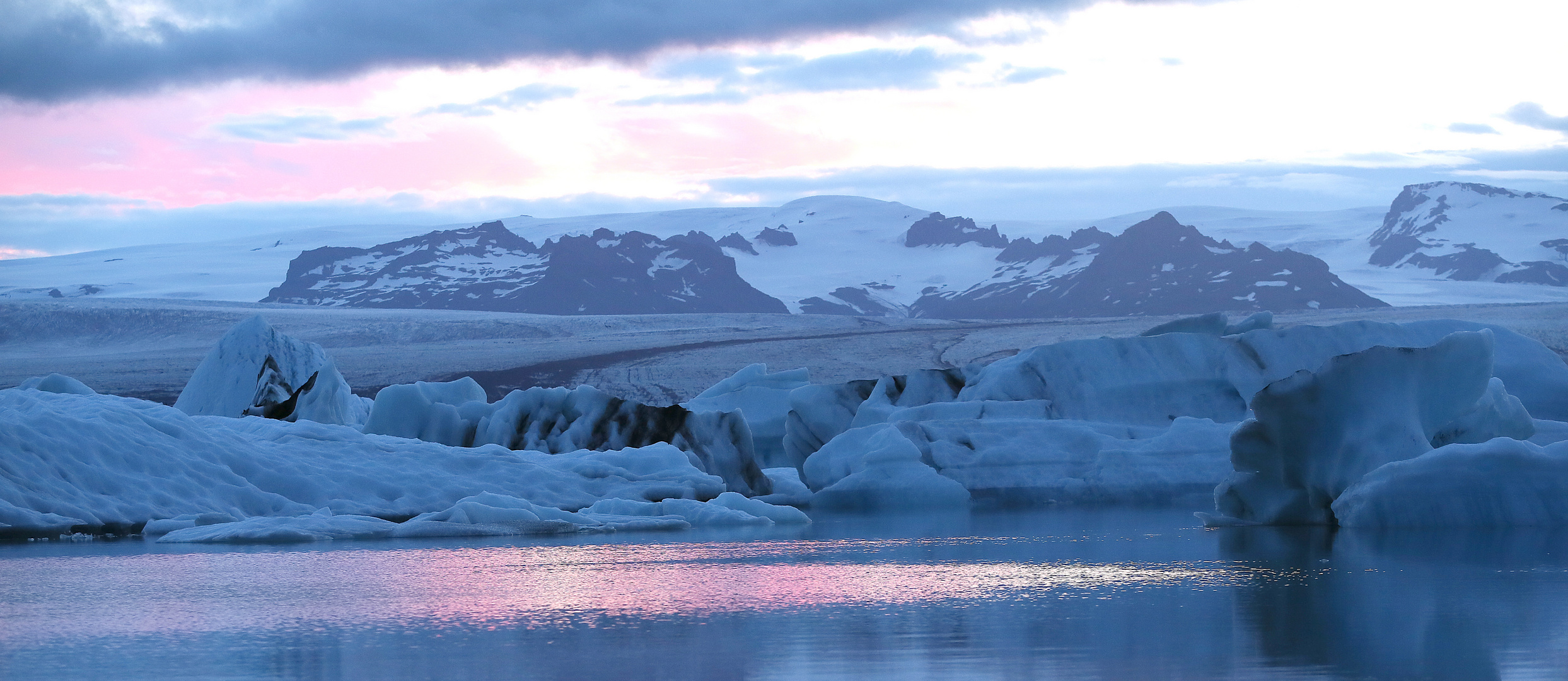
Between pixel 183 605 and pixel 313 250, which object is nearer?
pixel 183 605

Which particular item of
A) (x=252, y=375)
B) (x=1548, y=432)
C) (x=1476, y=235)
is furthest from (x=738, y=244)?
(x=1548, y=432)

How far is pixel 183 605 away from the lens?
7867mm

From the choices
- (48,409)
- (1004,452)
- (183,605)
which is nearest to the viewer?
(183,605)

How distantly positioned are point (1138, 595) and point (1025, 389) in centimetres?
1047

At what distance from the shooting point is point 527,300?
438 feet

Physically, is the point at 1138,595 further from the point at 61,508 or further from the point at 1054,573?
the point at 61,508

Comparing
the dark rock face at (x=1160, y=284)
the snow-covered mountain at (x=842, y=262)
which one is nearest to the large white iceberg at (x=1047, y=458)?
the dark rock face at (x=1160, y=284)

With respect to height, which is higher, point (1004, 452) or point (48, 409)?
point (48, 409)

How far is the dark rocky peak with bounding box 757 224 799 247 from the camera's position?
7751 inches

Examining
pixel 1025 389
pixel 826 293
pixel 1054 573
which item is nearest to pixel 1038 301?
pixel 826 293

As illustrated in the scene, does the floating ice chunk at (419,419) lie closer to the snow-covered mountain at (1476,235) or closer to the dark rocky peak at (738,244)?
the snow-covered mountain at (1476,235)

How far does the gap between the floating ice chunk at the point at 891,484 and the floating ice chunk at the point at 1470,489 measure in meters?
4.96

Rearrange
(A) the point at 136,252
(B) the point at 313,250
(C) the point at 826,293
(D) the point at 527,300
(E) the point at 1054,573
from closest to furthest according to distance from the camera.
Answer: (E) the point at 1054,573
(D) the point at 527,300
(B) the point at 313,250
(C) the point at 826,293
(A) the point at 136,252

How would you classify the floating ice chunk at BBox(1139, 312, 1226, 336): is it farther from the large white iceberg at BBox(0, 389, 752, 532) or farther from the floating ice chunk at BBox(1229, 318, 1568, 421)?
the large white iceberg at BBox(0, 389, 752, 532)
